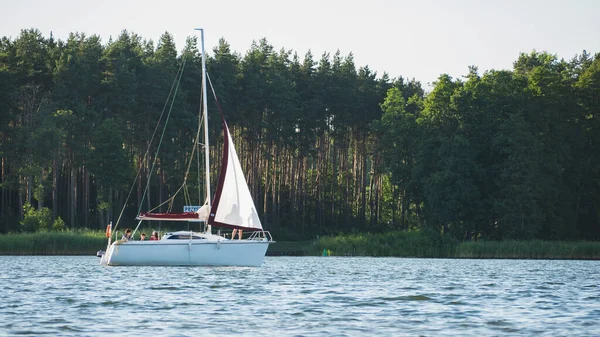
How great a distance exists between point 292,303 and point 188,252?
18818 mm

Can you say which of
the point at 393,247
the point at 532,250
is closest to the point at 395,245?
the point at 393,247

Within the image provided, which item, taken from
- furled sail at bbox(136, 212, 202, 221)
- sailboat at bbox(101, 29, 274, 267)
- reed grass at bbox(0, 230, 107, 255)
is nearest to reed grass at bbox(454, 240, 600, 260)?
sailboat at bbox(101, 29, 274, 267)

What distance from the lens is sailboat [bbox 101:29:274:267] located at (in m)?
44.3

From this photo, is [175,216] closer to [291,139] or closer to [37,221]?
[37,221]

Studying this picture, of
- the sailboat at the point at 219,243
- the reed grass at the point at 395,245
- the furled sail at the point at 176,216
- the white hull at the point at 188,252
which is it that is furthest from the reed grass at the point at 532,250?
the furled sail at the point at 176,216

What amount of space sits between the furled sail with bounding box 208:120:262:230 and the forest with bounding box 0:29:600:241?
32.6m

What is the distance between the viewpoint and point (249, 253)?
44.9 m

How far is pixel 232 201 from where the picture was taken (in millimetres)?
44875

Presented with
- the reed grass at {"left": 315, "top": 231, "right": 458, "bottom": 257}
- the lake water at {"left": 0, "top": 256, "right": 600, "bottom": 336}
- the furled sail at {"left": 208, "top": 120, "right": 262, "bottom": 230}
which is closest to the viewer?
the lake water at {"left": 0, "top": 256, "right": 600, "bottom": 336}

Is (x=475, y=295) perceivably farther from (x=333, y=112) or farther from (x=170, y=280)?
(x=333, y=112)

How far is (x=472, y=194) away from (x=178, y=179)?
2701cm

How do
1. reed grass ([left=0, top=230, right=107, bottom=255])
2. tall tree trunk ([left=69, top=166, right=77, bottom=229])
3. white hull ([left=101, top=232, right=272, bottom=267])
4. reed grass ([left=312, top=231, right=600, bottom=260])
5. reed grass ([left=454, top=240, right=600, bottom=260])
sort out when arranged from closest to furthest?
white hull ([left=101, top=232, right=272, bottom=267]) → reed grass ([left=0, top=230, right=107, bottom=255]) → reed grass ([left=454, top=240, right=600, bottom=260]) → reed grass ([left=312, top=231, right=600, bottom=260]) → tall tree trunk ([left=69, top=166, right=77, bottom=229])

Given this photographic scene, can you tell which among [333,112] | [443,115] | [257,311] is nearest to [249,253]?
[257,311]

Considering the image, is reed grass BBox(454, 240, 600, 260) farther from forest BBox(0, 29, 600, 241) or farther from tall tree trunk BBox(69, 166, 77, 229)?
tall tree trunk BBox(69, 166, 77, 229)
